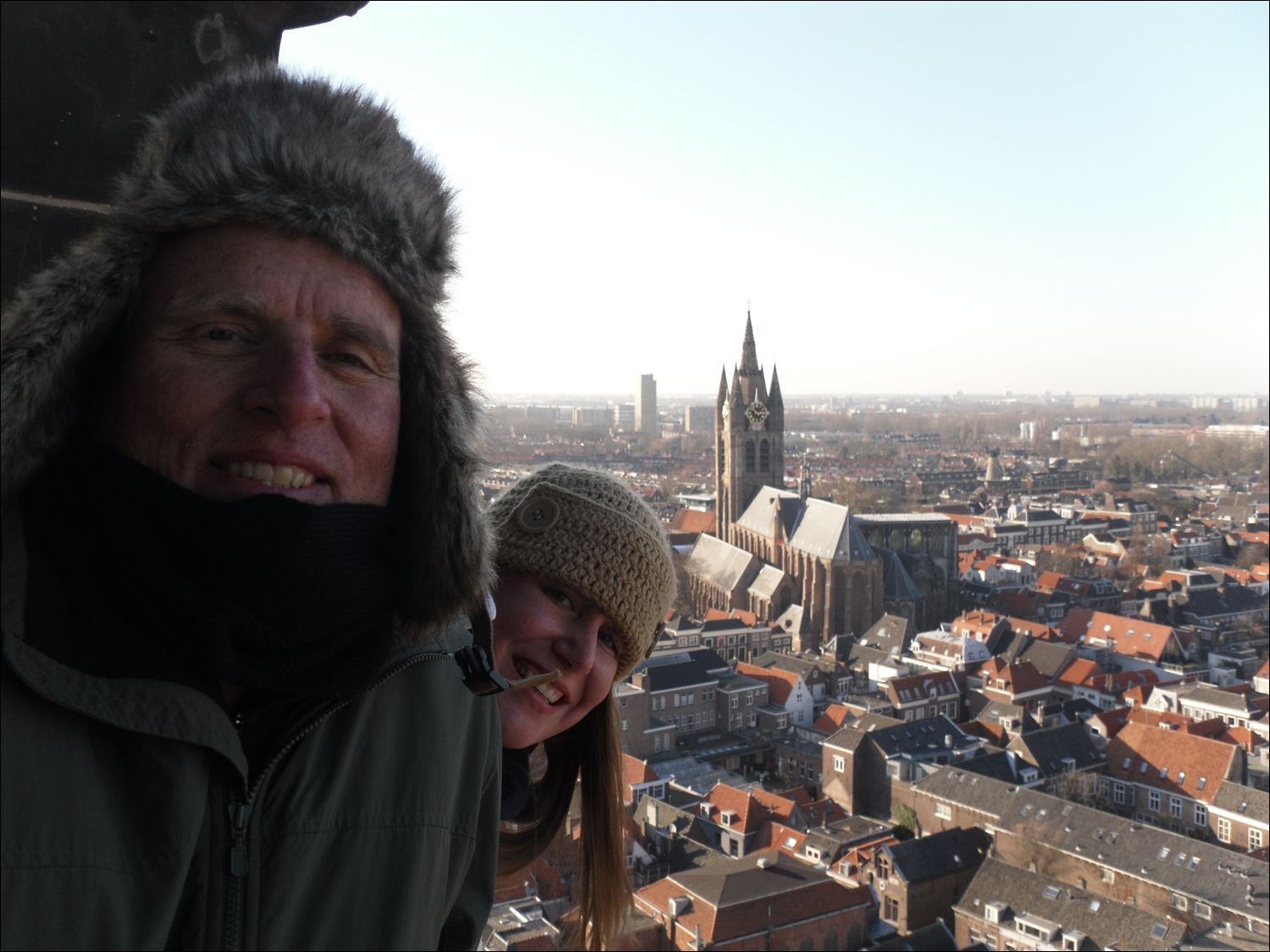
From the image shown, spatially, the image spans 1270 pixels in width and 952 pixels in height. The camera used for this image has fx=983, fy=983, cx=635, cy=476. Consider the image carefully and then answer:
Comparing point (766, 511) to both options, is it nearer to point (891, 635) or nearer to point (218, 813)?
point (891, 635)

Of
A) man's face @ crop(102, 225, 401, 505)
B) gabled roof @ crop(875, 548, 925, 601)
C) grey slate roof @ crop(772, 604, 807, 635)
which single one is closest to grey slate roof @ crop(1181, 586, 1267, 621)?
gabled roof @ crop(875, 548, 925, 601)

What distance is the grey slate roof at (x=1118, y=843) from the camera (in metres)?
12.8

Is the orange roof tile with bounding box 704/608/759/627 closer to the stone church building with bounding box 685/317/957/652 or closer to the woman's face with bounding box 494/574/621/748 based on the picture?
the stone church building with bounding box 685/317/957/652

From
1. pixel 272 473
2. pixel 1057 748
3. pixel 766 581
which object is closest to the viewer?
pixel 272 473

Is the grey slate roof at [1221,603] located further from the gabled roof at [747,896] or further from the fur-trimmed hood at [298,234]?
the fur-trimmed hood at [298,234]

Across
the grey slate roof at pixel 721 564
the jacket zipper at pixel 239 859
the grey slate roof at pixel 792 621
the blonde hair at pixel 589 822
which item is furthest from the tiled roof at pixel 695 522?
the jacket zipper at pixel 239 859

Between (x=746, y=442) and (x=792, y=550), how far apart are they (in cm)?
606

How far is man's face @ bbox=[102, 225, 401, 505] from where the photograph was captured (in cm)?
89

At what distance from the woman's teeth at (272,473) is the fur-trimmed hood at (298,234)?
0.47 feet

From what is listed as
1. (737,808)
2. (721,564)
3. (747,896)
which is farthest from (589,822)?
(721,564)

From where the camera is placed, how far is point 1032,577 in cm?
3606

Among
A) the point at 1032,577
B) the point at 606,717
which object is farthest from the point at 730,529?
the point at 606,717

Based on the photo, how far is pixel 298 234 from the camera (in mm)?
962

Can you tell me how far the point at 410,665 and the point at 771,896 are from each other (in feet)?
38.0
